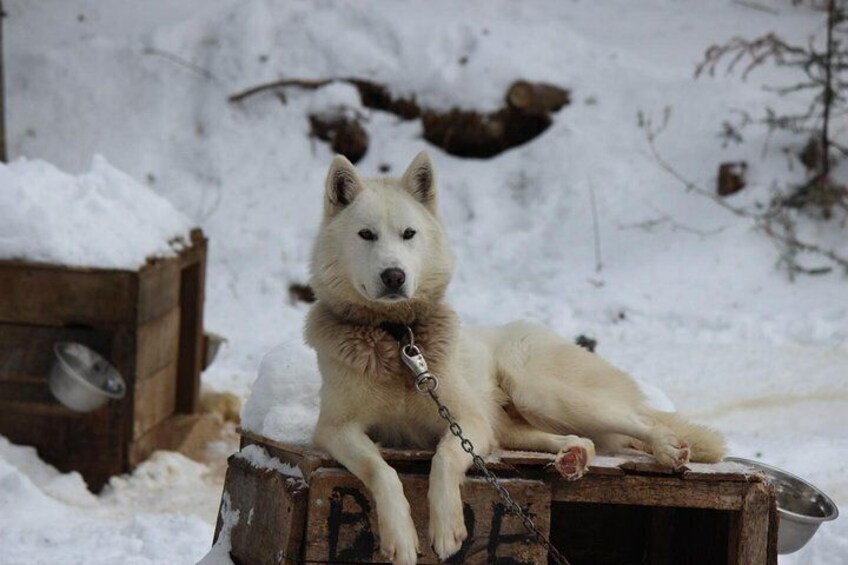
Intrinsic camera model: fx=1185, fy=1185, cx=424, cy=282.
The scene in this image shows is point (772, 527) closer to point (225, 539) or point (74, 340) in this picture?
point (225, 539)

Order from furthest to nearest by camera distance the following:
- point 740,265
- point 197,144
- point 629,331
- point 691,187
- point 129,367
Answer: point 197,144
point 691,187
point 740,265
point 629,331
point 129,367

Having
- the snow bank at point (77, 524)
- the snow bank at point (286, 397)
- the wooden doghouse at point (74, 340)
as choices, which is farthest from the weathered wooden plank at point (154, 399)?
the snow bank at point (286, 397)

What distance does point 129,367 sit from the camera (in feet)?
20.1

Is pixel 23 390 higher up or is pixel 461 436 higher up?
pixel 461 436

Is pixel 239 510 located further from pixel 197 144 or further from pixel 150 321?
pixel 197 144

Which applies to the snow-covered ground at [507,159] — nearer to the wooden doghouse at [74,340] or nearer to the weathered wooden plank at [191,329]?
the wooden doghouse at [74,340]

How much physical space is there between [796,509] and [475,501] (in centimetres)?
156

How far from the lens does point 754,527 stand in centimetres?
374

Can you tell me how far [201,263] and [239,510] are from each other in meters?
3.37

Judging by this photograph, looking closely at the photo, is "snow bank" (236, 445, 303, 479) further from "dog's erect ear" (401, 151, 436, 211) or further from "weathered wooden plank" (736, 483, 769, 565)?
"weathered wooden plank" (736, 483, 769, 565)

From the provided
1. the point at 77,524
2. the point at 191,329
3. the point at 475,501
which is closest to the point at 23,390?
the point at 77,524

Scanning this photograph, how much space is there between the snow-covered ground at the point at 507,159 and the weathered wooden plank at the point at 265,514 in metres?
2.39

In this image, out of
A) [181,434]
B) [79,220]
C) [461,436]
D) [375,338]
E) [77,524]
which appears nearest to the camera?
[461,436]

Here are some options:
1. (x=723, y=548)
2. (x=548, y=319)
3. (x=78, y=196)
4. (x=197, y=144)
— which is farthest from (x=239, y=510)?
(x=197, y=144)
